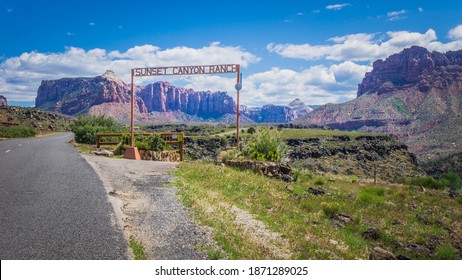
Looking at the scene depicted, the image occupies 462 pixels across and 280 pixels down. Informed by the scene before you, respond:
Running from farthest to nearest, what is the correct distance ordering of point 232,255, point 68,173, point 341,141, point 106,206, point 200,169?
point 341,141 → point 200,169 → point 68,173 → point 106,206 → point 232,255

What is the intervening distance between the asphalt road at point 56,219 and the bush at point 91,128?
78.6 feet

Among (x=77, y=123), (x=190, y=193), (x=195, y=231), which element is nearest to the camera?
(x=195, y=231)

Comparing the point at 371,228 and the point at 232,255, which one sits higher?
the point at 232,255

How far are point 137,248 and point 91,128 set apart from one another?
1330 inches

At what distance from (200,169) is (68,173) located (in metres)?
6.02

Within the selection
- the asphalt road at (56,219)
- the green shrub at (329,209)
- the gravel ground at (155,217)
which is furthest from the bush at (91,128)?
the green shrub at (329,209)

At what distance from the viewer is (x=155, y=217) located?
930cm

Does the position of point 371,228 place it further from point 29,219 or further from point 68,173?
point 68,173

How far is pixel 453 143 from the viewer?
131 m

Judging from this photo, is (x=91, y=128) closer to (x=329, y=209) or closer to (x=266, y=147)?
(x=266, y=147)

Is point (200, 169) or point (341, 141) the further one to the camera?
point (341, 141)

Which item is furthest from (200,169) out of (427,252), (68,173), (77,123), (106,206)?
(77,123)

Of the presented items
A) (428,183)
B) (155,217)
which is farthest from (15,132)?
(155,217)

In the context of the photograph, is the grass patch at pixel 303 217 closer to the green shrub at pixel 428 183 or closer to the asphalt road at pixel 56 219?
the asphalt road at pixel 56 219
